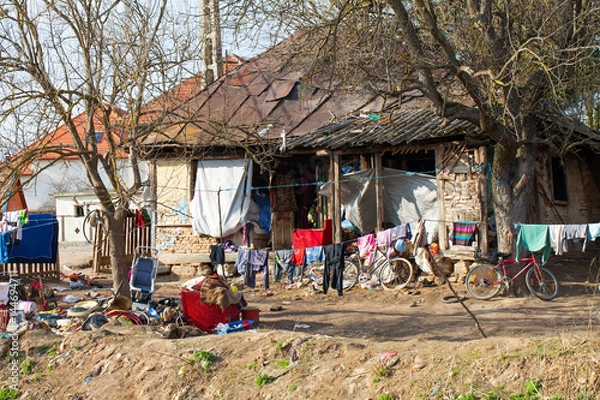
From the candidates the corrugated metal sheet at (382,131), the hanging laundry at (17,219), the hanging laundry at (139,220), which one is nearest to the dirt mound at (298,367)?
the hanging laundry at (17,219)

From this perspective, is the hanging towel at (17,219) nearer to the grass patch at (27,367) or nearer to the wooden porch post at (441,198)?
the grass patch at (27,367)

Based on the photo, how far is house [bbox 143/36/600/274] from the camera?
1267 cm

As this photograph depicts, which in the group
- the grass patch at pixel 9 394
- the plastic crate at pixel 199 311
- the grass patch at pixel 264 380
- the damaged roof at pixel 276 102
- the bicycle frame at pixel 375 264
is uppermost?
the damaged roof at pixel 276 102

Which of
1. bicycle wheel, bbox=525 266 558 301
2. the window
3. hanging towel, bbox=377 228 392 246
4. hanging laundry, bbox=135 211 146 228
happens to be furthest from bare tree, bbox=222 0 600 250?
hanging laundry, bbox=135 211 146 228

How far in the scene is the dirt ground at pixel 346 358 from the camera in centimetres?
504

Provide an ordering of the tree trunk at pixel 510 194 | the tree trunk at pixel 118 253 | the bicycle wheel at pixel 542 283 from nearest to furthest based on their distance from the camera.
Result: the tree trunk at pixel 118 253
the bicycle wheel at pixel 542 283
the tree trunk at pixel 510 194

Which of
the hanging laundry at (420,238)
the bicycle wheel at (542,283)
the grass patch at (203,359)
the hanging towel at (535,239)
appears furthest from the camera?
the hanging laundry at (420,238)

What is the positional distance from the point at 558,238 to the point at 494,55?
10.4 ft

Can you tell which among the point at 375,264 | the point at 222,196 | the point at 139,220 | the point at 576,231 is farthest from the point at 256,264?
the point at 139,220

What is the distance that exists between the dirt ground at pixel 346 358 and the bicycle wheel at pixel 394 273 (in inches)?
72.9

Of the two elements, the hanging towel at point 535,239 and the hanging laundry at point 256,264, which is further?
the hanging laundry at point 256,264

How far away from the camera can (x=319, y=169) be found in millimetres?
15492

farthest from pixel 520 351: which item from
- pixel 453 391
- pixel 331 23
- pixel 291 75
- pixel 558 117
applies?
pixel 291 75

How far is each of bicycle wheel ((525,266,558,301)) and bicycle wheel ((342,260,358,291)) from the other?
3511 millimetres
